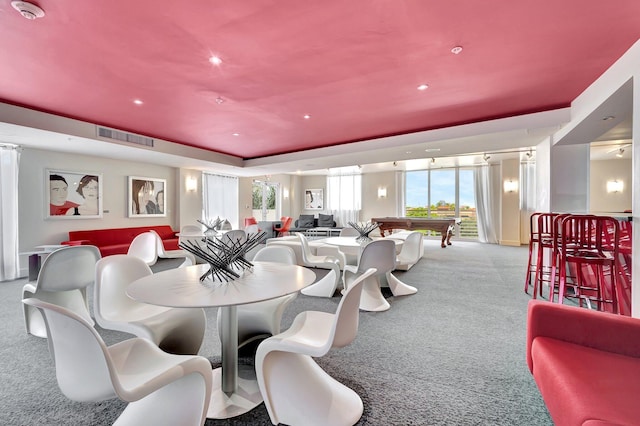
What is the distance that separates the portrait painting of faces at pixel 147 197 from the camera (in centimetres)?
686

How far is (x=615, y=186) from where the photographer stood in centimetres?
765

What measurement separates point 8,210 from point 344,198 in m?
9.39

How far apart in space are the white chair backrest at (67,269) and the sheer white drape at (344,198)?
30.8 ft

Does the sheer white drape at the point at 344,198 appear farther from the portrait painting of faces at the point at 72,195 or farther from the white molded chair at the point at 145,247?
the white molded chair at the point at 145,247

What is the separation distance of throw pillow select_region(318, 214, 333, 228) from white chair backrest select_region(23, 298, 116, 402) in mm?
9902

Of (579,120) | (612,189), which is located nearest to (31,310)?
(579,120)

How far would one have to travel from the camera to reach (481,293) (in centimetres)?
402

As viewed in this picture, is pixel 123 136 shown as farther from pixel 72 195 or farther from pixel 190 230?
pixel 190 230

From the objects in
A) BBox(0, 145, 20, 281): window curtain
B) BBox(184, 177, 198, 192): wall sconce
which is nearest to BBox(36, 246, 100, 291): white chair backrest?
BBox(0, 145, 20, 281): window curtain

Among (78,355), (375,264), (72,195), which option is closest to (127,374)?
(78,355)

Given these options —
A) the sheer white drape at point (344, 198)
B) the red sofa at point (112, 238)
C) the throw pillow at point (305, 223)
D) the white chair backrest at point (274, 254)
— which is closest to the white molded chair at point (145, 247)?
the white chair backrest at point (274, 254)

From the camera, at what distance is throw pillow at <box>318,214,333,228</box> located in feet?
36.1

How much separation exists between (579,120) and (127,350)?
16.2 feet

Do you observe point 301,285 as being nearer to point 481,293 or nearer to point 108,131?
point 481,293
